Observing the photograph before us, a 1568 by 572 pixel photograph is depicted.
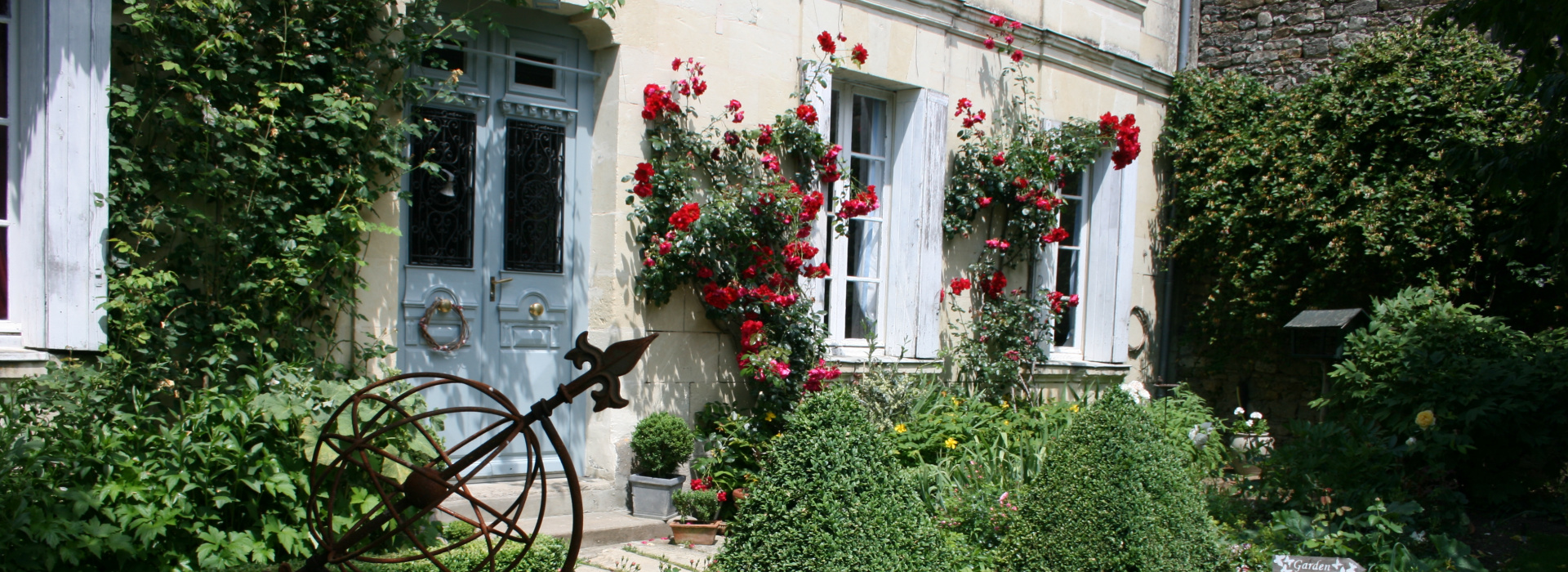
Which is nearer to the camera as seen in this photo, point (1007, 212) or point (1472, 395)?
point (1472, 395)

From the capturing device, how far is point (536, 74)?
216 inches

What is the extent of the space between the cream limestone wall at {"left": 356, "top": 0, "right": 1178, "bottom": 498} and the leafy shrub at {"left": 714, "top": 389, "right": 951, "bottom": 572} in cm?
244

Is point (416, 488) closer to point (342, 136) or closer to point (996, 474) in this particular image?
point (342, 136)

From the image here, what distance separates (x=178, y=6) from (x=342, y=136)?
0.76 metres

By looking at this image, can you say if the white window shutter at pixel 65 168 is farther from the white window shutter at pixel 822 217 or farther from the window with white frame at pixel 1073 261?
the window with white frame at pixel 1073 261

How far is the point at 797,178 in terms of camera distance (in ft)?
20.5

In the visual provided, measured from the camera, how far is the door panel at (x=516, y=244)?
513cm

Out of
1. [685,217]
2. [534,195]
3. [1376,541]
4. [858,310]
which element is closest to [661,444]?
[685,217]

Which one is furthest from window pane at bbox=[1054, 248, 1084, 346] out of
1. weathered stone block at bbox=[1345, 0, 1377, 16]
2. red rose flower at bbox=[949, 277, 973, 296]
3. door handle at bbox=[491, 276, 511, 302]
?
door handle at bbox=[491, 276, 511, 302]

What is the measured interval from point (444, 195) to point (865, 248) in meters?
2.79

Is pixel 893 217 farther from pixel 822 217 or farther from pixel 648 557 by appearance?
pixel 648 557

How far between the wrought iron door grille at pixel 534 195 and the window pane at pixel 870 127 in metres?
2.11

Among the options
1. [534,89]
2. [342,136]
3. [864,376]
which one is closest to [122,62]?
[342,136]

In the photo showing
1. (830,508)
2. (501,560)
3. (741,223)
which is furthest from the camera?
(741,223)
